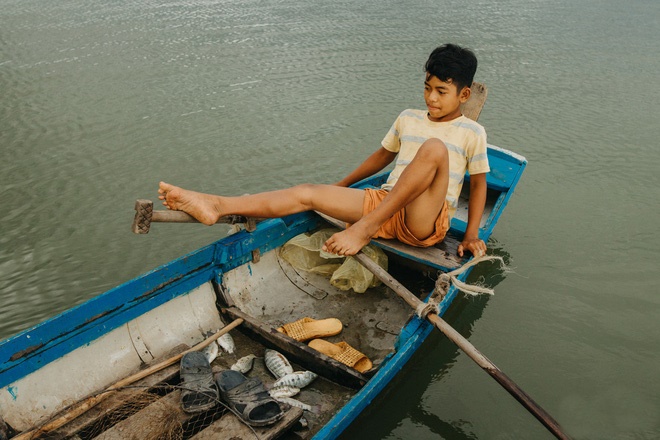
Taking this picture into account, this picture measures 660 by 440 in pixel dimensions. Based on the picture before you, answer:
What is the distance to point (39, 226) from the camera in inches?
196

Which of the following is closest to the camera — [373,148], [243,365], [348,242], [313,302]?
[243,365]

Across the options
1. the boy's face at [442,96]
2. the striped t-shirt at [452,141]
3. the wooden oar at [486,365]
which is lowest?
the wooden oar at [486,365]

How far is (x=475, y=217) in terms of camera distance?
3525 millimetres

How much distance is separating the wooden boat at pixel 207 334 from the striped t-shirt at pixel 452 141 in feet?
1.50

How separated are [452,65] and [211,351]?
87.3 inches

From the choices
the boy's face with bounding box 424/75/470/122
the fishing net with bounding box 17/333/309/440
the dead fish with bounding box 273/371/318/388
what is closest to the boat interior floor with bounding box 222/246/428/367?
the dead fish with bounding box 273/371/318/388

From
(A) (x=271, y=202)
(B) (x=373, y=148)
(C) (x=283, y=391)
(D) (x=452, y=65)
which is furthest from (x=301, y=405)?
(B) (x=373, y=148)

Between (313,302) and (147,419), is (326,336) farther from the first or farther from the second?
(147,419)

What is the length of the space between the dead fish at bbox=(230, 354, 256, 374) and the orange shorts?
1102 millimetres

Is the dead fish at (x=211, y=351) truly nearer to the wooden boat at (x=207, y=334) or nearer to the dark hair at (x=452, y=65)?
the wooden boat at (x=207, y=334)

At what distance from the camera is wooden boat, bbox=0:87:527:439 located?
2.50m

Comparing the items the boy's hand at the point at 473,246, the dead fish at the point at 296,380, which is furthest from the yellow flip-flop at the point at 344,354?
the boy's hand at the point at 473,246

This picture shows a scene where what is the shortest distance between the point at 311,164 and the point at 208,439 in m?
4.12

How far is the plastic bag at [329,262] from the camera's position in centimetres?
375
